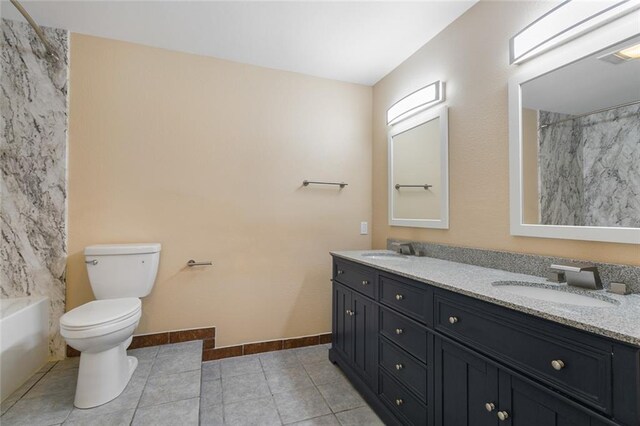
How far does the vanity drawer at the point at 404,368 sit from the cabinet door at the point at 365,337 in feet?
0.30

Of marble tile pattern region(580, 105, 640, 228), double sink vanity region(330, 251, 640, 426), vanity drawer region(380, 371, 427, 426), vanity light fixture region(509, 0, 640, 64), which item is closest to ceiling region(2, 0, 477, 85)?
vanity light fixture region(509, 0, 640, 64)

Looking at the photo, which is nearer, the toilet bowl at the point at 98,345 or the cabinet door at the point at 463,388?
the cabinet door at the point at 463,388

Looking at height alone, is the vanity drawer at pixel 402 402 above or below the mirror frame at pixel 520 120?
below

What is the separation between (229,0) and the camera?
1.77m

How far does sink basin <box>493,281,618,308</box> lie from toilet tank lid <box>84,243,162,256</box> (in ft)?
6.81

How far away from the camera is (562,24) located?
4.31 ft

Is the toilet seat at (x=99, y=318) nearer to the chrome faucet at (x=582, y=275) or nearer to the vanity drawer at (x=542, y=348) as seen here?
the vanity drawer at (x=542, y=348)

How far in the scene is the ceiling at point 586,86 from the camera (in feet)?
3.76

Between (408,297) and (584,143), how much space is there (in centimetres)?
103

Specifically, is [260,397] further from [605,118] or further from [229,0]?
[229,0]

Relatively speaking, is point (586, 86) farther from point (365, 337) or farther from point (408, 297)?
point (365, 337)

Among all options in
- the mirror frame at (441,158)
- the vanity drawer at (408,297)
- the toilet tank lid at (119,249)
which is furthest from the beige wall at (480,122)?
the toilet tank lid at (119,249)

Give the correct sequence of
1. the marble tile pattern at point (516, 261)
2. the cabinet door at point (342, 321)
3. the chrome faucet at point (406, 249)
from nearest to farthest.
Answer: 1. the marble tile pattern at point (516, 261)
2. the cabinet door at point (342, 321)
3. the chrome faucet at point (406, 249)

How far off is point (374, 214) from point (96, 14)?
8.28 feet
